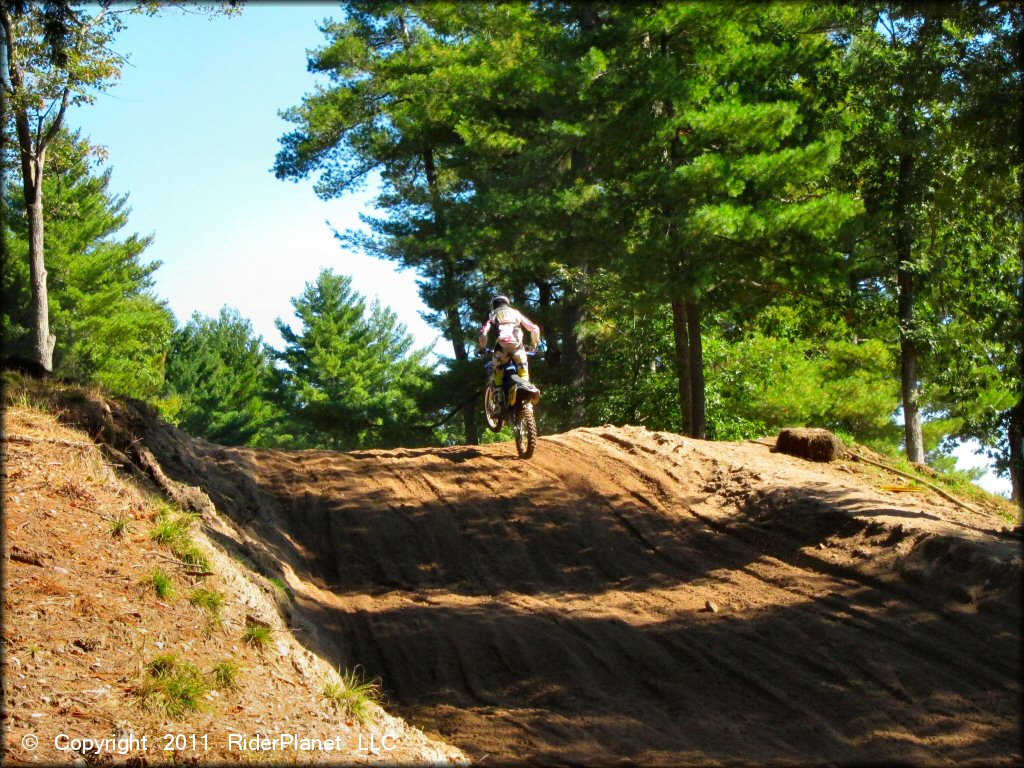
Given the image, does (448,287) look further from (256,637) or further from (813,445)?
(256,637)

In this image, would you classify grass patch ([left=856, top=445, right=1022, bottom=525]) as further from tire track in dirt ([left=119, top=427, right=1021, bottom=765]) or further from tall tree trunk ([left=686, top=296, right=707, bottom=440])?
tall tree trunk ([left=686, top=296, right=707, bottom=440])

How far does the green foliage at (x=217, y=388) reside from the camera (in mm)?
54656

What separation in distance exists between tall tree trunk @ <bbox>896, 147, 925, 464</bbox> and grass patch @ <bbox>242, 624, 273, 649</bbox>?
14948mm

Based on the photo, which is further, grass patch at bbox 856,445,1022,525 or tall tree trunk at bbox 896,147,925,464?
tall tree trunk at bbox 896,147,925,464

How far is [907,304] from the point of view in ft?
61.2

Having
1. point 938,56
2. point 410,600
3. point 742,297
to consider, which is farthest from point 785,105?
point 410,600

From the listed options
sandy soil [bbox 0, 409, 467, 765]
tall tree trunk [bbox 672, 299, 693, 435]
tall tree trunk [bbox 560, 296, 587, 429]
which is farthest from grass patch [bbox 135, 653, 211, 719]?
tall tree trunk [bbox 560, 296, 587, 429]

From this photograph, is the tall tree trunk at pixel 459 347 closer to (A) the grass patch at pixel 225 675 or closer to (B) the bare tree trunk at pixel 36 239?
(B) the bare tree trunk at pixel 36 239

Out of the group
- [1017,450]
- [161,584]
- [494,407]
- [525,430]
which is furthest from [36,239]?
[1017,450]

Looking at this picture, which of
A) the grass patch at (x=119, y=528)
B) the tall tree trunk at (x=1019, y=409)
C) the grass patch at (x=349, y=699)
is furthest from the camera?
the tall tree trunk at (x=1019, y=409)

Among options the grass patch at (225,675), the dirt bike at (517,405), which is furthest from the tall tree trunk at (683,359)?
the grass patch at (225,675)

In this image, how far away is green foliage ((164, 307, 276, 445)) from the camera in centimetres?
5466

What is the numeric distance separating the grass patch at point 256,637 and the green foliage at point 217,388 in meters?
44.7

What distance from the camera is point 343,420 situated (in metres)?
32.6
